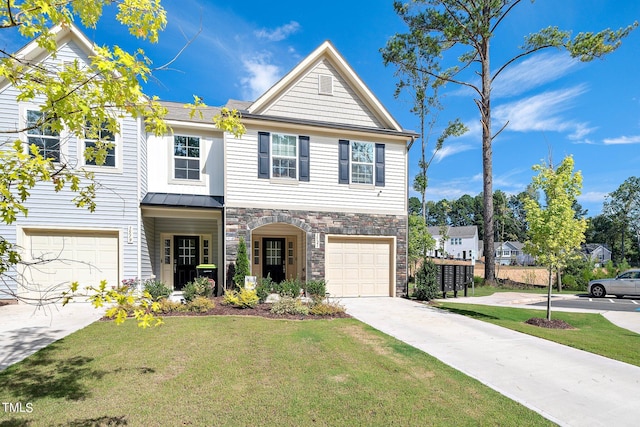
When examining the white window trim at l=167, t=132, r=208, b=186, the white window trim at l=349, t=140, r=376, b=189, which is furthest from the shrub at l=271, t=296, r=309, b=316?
the white window trim at l=167, t=132, r=208, b=186

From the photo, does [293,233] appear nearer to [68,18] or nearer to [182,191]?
[182,191]

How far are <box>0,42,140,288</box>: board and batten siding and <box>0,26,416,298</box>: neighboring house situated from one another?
0.03 meters

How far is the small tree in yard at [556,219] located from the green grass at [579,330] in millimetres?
1195

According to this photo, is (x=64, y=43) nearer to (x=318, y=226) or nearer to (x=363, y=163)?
(x=318, y=226)

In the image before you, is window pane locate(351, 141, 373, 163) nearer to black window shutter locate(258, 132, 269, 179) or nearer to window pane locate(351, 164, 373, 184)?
window pane locate(351, 164, 373, 184)

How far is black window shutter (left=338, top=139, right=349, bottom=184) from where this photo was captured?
1295 centimetres

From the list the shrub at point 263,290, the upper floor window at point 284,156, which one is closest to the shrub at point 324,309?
A: the shrub at point 263,290

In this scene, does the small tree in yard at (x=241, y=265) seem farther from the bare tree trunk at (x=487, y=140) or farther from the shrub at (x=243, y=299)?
the bare tree trunk at (x=487, y=140)

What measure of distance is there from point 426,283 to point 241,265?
710cm

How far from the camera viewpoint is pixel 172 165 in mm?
12625

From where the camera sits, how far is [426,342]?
704 centimetres

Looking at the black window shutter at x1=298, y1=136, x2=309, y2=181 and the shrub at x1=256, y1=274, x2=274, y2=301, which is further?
the black window shutter at x1=298, y1=136, x2=309, y2=181

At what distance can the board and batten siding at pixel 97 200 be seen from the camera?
10398mm

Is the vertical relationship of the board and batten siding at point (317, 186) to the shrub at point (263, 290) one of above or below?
above
